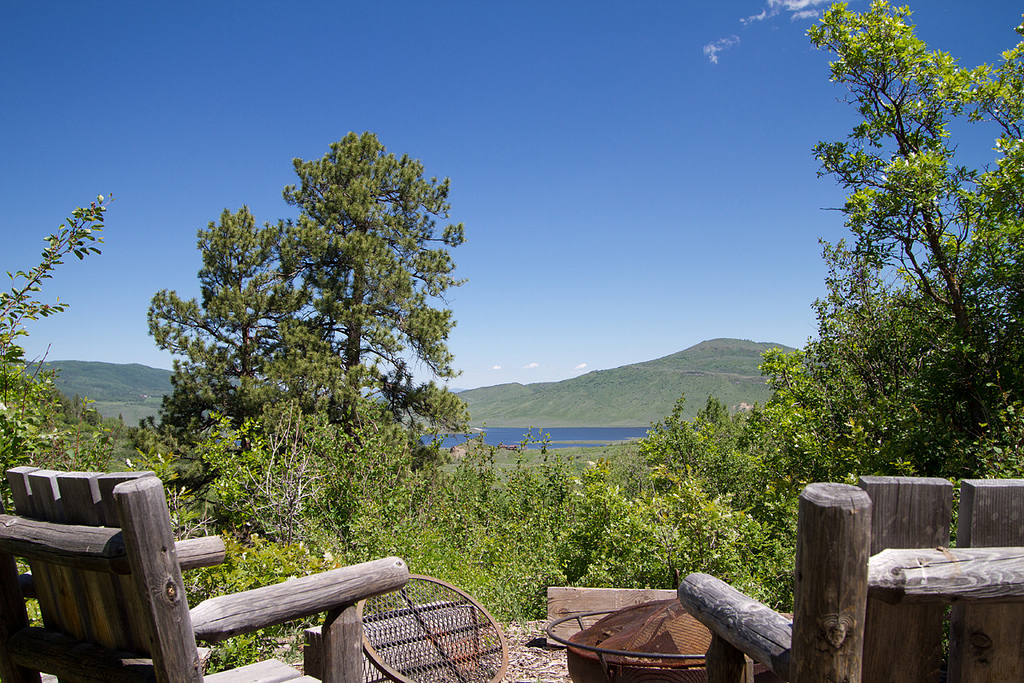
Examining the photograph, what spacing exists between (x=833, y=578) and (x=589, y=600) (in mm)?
4180

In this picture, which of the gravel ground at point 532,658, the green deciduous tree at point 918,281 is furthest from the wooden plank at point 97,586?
the green deciduous tree at point 918,281

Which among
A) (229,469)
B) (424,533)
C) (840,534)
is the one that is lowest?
(424,533)

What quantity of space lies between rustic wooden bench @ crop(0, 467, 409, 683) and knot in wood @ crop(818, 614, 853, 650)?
1494 millimetres

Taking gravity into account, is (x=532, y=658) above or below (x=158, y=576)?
below

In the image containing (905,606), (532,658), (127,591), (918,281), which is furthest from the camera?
(918,281)

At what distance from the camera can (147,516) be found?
5.13 ft

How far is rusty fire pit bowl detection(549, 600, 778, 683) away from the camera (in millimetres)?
2900

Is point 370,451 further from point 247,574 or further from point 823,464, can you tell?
point 823,464

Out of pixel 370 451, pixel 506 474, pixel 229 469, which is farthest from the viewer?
pixel 506 474

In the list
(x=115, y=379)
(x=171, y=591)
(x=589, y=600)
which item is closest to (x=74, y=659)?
(x=171, y=591)

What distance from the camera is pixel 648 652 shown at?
9.86 feet

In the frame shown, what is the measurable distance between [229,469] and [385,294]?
8940mm

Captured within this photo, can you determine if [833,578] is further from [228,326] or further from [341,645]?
[228,326]

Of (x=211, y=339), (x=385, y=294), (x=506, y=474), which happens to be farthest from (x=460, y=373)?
(x=506, y=474)
